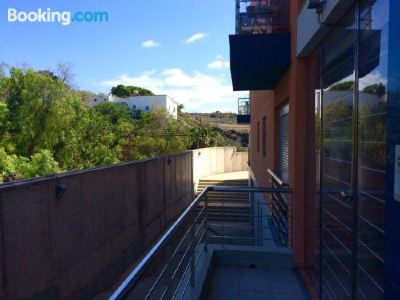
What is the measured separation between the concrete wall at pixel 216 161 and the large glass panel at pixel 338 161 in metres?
18.1

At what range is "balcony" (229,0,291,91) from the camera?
230 inches

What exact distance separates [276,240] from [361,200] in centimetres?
430

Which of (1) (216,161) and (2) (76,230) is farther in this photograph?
(1) (216,161)

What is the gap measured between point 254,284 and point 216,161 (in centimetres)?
2475

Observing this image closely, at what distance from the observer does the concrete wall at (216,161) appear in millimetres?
23875

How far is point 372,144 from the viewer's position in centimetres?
248

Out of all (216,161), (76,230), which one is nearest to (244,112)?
(216,161)

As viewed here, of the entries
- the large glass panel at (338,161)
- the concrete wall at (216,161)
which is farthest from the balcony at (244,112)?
the large glass panel at (338,161)

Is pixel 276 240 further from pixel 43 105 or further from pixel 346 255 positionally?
pixel 43 105

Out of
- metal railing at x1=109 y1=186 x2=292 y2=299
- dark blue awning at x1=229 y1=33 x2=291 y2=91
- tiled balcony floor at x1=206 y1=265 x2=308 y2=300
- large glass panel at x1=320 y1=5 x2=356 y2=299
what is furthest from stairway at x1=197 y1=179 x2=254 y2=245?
large glass panel at x1=320 y1=5 x2=356 y2=299

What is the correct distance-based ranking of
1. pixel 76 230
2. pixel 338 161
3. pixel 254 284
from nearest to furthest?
1. pixel 338 161
2. pixel 254 284
3. pixel 76 230

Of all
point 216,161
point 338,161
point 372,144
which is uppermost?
point 372,144

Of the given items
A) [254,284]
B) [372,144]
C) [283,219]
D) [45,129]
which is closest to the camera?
[372,144]

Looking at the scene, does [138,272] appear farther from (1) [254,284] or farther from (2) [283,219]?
(2) [283,219]
